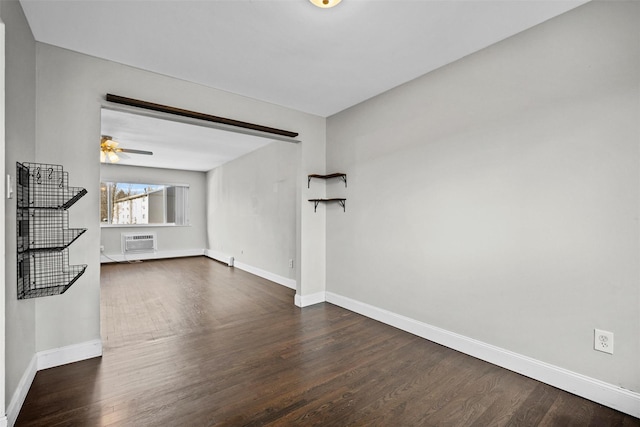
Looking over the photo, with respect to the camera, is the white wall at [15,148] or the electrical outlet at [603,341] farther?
the electrical outlet at [603,341]

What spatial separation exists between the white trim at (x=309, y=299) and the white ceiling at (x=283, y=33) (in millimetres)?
2525

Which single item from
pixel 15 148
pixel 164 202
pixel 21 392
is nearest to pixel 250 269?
pixel 164 202

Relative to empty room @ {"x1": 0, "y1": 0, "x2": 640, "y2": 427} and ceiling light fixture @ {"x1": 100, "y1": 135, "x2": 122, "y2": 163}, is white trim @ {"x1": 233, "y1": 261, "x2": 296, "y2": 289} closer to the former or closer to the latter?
empty room @ {"x1": 0, "y1": 0, "x2": 640, "y2": 427}

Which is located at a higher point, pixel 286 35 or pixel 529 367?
pixel 286 35

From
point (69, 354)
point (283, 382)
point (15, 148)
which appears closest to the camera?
point (15, 148)

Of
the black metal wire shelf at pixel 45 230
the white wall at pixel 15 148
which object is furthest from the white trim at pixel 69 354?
the black metal wire shelf at pixel 45 230

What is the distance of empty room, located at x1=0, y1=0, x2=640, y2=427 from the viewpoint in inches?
70.2

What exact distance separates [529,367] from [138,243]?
7897 millimetres

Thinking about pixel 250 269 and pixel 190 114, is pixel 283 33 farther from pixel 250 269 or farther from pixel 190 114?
pixel 250 269

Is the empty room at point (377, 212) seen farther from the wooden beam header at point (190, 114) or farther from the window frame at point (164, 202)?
the window frame at point (164, 202)

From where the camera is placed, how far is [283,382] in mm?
2076

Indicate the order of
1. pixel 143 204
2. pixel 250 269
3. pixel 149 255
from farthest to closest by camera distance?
pixel 143 204 → pixel 149 255 → pixel 250 269

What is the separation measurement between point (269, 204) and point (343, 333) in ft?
9.86

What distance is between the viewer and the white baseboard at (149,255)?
7.05 m
